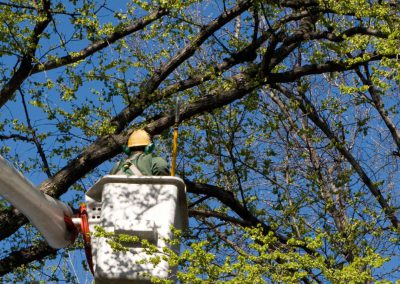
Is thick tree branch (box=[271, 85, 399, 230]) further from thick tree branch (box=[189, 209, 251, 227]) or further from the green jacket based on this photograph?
the green jacket

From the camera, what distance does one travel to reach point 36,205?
9883 millimetres

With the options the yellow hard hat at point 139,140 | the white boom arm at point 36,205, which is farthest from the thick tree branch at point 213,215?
the white boom arm at point 36,205

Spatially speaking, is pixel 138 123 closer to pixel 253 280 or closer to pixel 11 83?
Answer: pixel 11 83

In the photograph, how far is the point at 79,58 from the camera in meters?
14.2

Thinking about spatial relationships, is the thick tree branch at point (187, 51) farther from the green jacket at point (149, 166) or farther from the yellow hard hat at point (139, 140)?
the green jacket at point (149, 166)

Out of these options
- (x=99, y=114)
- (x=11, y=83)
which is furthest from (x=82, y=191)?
(x=11, y=83)

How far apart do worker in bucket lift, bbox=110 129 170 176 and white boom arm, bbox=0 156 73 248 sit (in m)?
0.72

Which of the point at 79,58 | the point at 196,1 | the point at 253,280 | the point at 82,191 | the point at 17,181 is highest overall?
the point at 196,1

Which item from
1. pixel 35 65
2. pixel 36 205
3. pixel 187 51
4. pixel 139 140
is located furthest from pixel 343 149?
pixel 36 205

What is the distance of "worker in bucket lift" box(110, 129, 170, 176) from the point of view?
401 inches

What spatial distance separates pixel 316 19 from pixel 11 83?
4359 millimetres

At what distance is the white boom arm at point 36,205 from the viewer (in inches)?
373

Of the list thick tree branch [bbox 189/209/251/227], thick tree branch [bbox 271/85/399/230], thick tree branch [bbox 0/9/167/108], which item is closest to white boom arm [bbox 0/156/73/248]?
thick tree branch [bbox 0/9/167/108]

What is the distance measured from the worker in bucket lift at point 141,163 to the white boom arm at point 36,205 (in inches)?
28.4
